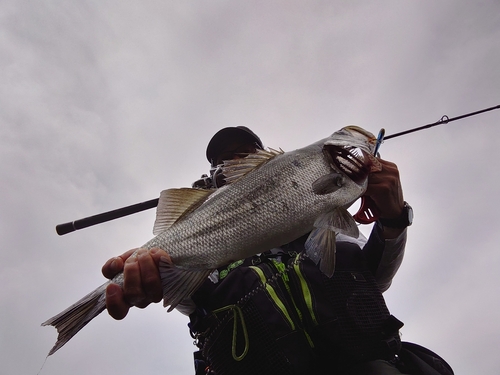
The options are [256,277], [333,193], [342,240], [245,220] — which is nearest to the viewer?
[245,220]

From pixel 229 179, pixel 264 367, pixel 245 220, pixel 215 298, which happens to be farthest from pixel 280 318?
pixel 229 179

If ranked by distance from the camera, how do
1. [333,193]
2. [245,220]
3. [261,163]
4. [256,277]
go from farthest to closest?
[256,277], [261,163], [333,193], [245,220]

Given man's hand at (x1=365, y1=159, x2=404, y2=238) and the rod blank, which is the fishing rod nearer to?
the rod blank

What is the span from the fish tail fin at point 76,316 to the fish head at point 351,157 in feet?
7.47

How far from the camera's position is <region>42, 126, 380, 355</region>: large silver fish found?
241 cm

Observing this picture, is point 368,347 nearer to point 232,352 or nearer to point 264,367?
point 264,367

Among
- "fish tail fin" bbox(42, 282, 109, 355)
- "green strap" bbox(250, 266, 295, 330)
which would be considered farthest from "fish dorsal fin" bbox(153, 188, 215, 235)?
"green strap" bbox(250, 266, 295, 330)

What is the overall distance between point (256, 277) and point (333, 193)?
1273 millimetres

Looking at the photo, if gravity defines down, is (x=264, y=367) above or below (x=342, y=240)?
below

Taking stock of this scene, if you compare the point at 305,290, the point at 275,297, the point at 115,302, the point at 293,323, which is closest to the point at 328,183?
the point at 305,290

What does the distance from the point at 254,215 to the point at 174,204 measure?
76cm

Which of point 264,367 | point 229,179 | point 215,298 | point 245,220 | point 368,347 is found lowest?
point 368,347

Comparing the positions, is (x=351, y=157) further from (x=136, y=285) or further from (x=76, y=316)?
(x=76, y=316)

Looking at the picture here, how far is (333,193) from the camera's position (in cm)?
271
